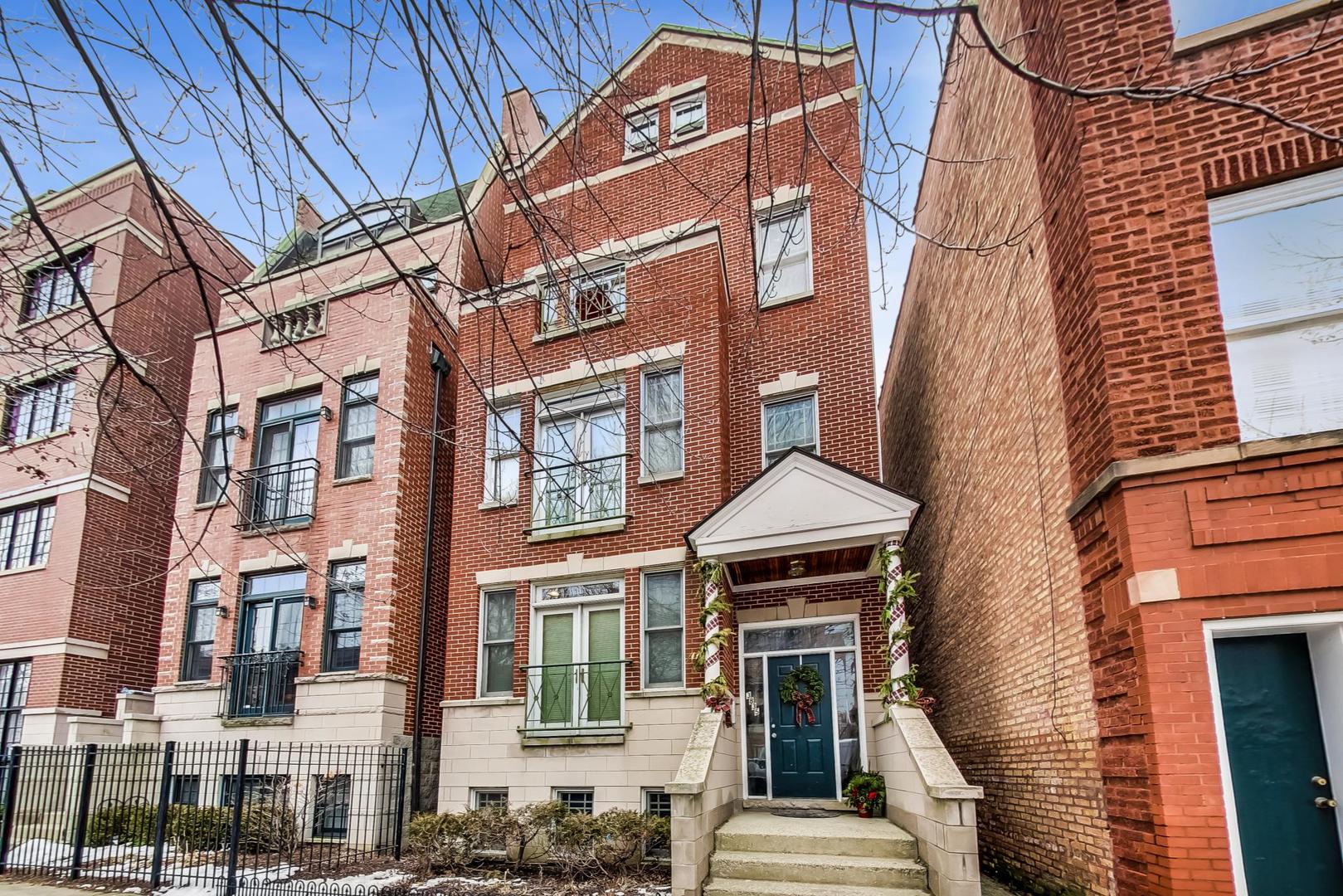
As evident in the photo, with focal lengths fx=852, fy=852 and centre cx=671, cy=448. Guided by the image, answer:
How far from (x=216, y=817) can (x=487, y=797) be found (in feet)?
13.2

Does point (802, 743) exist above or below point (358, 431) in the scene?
below

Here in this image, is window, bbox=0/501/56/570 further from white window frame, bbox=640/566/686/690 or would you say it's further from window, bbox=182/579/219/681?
white window frame, bbox=640/566/686/690

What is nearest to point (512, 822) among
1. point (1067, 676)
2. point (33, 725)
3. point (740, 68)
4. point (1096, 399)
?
point (1067, 676)

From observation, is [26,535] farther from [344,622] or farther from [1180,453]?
[1180,453]

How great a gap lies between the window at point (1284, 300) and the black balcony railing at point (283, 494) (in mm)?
13678

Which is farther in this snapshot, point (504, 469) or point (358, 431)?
point (358, 431)

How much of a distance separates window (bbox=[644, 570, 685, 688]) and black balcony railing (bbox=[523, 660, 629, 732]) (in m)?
0.43

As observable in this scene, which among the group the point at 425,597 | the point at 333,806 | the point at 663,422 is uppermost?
the point at 663,422

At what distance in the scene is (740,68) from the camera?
15406 millimetres

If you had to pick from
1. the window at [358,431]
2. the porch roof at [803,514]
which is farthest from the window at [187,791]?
the porch roof at [803,514]

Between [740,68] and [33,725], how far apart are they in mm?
17950

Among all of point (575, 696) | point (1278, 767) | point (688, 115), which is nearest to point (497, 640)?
point (575, 696)

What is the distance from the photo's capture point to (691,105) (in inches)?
622

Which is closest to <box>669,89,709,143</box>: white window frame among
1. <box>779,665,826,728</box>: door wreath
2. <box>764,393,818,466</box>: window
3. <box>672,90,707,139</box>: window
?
<box>672,90,707,139</box>: window
